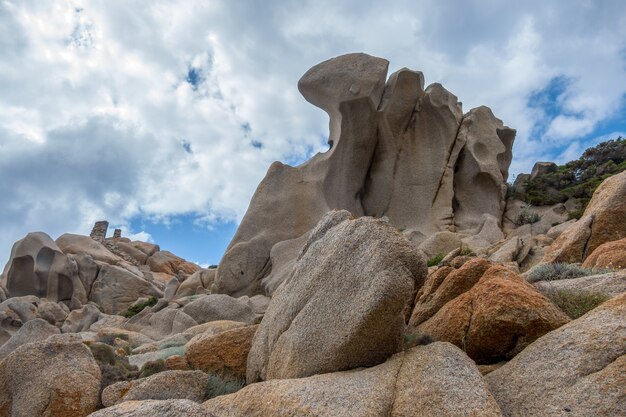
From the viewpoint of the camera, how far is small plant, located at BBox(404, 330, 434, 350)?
7.18m

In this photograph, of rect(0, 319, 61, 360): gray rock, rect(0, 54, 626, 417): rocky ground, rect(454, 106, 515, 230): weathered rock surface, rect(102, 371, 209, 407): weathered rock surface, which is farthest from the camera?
rect(454, 106, 515, 230): weathered rock surface

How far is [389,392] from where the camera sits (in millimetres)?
5941

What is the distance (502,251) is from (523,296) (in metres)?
12.3

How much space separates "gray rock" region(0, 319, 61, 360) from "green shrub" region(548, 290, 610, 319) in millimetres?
14127

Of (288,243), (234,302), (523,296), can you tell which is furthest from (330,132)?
(523,296)

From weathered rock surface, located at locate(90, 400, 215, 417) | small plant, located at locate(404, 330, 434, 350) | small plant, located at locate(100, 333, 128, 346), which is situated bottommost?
weathered rock surface, located at locate(90, 400, 215, 417)

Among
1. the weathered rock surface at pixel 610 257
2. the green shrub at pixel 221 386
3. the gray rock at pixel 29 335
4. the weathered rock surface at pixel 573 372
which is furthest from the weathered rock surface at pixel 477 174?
the weathered rock surface at pixel 573 372

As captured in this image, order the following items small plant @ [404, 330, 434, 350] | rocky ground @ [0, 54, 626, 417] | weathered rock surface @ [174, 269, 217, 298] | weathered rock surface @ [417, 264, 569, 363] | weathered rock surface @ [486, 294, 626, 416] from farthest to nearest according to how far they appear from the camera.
→ 1. weathered rock surface @ [174, 269, 217, 298]
2. small plant @ [404, 330, 434, 350]
3. weathered rock surface @ [417, 264, 569, 363]
4. rocky ground @ [0, 54, 626, 417]
5. weathered rock surface @ [486, 294, 626, 416]

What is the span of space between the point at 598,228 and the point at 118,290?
34.1 m

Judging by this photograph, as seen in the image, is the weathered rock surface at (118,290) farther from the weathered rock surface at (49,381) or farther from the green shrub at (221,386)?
the green shrub at (221,386)

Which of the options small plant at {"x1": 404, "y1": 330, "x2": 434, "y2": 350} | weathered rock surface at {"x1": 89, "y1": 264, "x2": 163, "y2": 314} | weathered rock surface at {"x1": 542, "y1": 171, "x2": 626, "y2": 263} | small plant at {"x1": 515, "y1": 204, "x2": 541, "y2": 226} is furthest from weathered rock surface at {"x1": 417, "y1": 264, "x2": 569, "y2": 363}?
weathered rock surface at {"x1": 89, "y1": 264, "x2": 163, "y2": 314}

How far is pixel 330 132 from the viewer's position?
118 feet

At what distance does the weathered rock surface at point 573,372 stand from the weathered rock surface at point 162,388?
4.69 metres

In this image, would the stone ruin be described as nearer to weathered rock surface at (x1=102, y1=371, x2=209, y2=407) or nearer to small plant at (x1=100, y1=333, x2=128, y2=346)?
small plant at (x1=100, y1=333, x2=128, y2=346)
